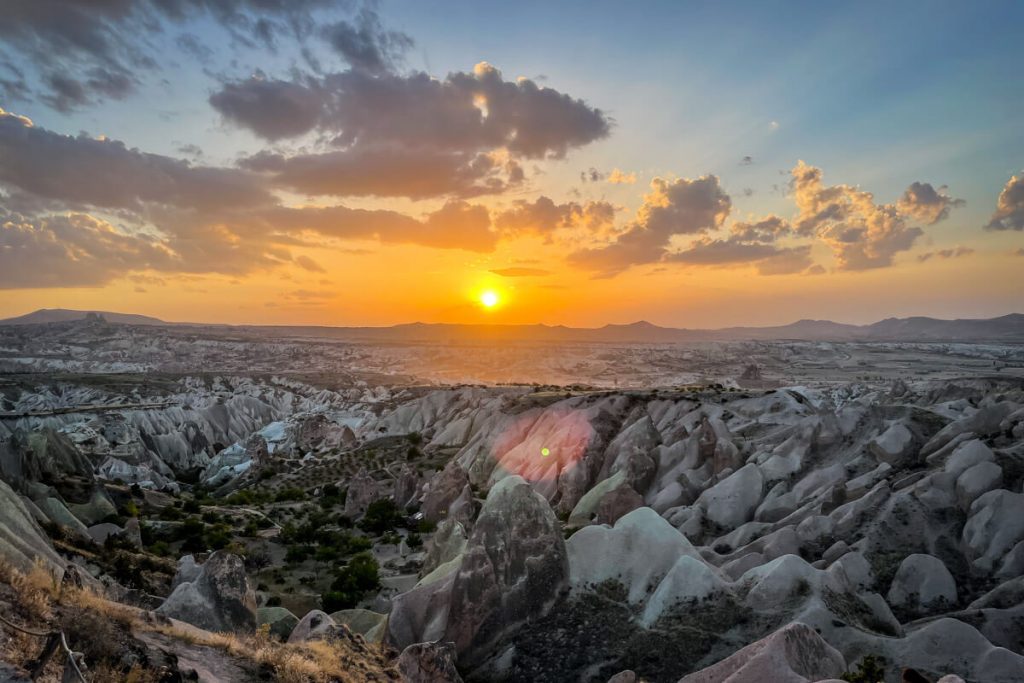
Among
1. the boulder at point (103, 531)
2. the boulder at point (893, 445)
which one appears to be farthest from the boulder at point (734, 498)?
the boulder at point (103, 531)

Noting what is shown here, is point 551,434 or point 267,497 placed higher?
point 551,434

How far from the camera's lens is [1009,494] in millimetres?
21641

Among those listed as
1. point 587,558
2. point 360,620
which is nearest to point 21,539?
point 360,620

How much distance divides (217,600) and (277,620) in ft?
12.1

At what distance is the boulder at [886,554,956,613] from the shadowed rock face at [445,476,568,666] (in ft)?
41.2

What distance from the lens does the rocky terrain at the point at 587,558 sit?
45.5 feet

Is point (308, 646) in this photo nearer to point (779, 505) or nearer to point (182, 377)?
point (779, 505)

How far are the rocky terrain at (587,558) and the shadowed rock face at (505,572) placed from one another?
8 cm

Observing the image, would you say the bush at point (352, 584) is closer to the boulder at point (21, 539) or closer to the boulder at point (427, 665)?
the boulder at point (21, 539)

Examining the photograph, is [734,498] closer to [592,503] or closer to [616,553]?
[592,503]

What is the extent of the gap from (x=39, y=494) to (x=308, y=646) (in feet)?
81.1

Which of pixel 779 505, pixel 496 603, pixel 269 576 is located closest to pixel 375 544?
pixel 269 576

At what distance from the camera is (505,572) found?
67.1ft

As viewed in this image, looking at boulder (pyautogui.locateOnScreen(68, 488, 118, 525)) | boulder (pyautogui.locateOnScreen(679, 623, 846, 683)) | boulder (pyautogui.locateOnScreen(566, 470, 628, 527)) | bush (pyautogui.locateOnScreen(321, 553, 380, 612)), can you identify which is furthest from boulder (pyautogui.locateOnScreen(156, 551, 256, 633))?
boulder (pyautogui.locateOnScreen(68, 488, 118, 525))
